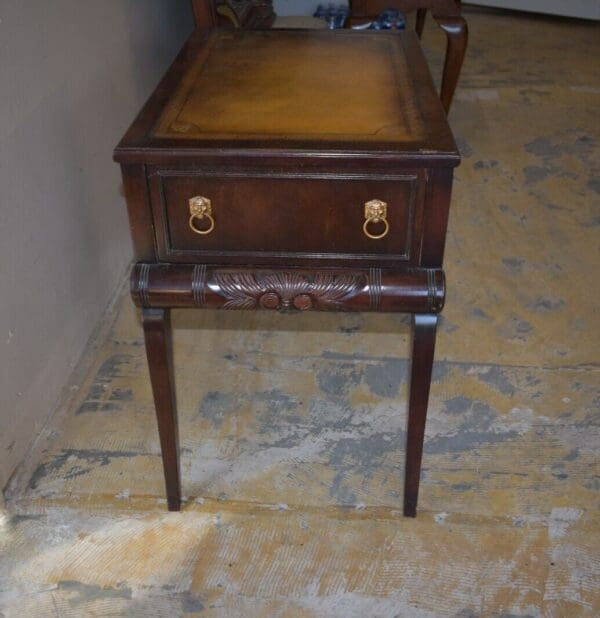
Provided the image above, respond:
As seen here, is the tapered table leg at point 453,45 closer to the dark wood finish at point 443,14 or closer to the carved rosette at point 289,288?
the dark wood finish at point 443,14

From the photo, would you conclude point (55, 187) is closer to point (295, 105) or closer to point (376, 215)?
point (295, 105)

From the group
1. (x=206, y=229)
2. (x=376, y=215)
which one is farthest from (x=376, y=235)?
(x=206, y=229)

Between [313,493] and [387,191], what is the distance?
2.06 feet

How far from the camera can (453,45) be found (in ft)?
7.98

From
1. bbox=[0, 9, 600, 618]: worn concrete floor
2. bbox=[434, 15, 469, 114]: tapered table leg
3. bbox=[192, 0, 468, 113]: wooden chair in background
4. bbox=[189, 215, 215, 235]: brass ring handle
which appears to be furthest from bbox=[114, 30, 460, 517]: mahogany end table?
bbox=[434, 15, 469, 114]: tapered table leg

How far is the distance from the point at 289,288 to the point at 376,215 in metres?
0.17

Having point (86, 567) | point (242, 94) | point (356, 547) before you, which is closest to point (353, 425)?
point (356, 547)

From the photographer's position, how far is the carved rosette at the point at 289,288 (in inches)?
41.6

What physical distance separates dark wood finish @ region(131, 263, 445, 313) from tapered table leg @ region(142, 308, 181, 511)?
5 cm

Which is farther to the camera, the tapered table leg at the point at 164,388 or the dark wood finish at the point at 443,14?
the dark wood finish at the point at 443,14

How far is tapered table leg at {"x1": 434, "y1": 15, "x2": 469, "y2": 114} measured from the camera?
7.90ft

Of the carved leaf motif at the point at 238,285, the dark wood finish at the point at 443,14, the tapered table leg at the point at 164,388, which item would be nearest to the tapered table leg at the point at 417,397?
the carved leaf motif at the point at 238,285

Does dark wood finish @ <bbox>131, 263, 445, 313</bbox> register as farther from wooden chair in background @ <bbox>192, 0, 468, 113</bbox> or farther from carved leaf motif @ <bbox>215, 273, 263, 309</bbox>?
wooden chair in background @ <bbox>192, 0, 468, 113</bbox>

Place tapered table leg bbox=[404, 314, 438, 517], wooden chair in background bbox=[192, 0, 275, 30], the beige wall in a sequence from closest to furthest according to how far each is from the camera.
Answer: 1. tapered table leg bbox=[404, 314, 438, 517]
2. the beige wall
3. wooden chair in background bbox=[192, 0, 275, 30]
